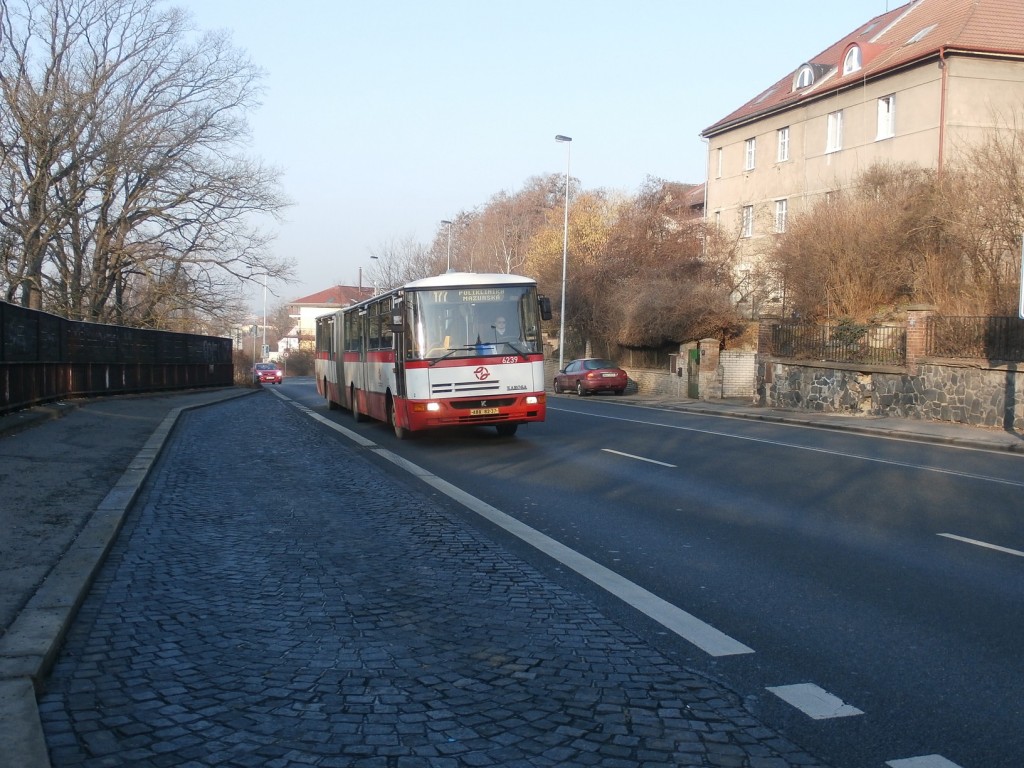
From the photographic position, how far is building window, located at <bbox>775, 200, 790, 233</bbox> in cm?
4428

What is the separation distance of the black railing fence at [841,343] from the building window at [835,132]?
15884 mm

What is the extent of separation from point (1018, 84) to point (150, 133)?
32672 mm

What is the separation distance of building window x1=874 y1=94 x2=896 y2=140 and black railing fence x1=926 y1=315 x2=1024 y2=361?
18265mm

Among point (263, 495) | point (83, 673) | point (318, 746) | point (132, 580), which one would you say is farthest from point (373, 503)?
point (318, 746)

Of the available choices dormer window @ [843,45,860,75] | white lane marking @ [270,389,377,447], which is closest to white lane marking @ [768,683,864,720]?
white lane marking @ [270,389,377,447]

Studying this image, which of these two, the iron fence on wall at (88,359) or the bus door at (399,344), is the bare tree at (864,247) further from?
the iron fence on wall at (88,359)

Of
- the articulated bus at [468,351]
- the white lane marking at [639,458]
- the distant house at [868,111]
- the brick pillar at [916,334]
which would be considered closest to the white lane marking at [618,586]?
the white lane marking at [639,458]

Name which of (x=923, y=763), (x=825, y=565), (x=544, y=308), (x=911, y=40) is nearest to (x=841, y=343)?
(x=544, y=308)

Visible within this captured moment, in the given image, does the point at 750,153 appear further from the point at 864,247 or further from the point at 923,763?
the point at 923,763

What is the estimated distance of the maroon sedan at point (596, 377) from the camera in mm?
38969

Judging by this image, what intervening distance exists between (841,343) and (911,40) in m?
19.8

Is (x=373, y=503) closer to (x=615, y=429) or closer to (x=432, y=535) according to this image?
(x=432, y=535)

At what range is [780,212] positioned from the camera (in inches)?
1772

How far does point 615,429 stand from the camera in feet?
66.1
